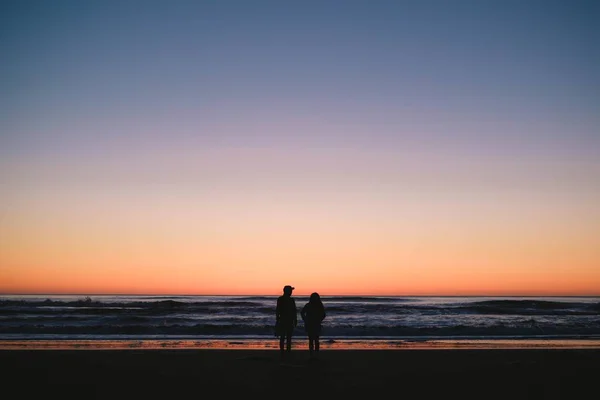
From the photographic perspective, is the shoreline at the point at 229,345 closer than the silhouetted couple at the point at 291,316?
No

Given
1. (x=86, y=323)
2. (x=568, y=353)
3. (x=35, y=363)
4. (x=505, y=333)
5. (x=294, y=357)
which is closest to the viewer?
(x=35, y=363)

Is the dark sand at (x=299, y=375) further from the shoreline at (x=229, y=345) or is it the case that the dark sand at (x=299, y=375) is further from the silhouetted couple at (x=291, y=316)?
the shoreline at (x=229, y=345)

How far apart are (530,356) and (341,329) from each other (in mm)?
14281

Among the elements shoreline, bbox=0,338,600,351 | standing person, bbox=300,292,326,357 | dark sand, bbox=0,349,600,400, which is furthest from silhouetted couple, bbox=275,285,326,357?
shoreline, bbox=0,338,600,351

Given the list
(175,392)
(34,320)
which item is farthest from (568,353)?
(34,320)

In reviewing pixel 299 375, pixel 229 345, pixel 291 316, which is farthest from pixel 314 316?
pixel 229 345

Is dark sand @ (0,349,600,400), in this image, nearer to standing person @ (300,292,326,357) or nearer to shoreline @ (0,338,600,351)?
standing person @ (300,292,326,357)

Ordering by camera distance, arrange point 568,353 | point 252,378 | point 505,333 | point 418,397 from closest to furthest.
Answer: point 418,397 < point 252,378 < point 568,353 < point 505,333

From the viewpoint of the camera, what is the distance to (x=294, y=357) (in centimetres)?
1509

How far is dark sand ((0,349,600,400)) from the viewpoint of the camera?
385 inches

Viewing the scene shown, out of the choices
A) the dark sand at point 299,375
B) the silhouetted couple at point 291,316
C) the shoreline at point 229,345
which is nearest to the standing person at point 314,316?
the silhouetted couple at point 291,316

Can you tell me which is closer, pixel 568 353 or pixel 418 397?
pixel 418 397

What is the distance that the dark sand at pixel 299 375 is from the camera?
9.79 m

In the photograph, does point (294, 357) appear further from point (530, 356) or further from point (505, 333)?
point (505, 333)
